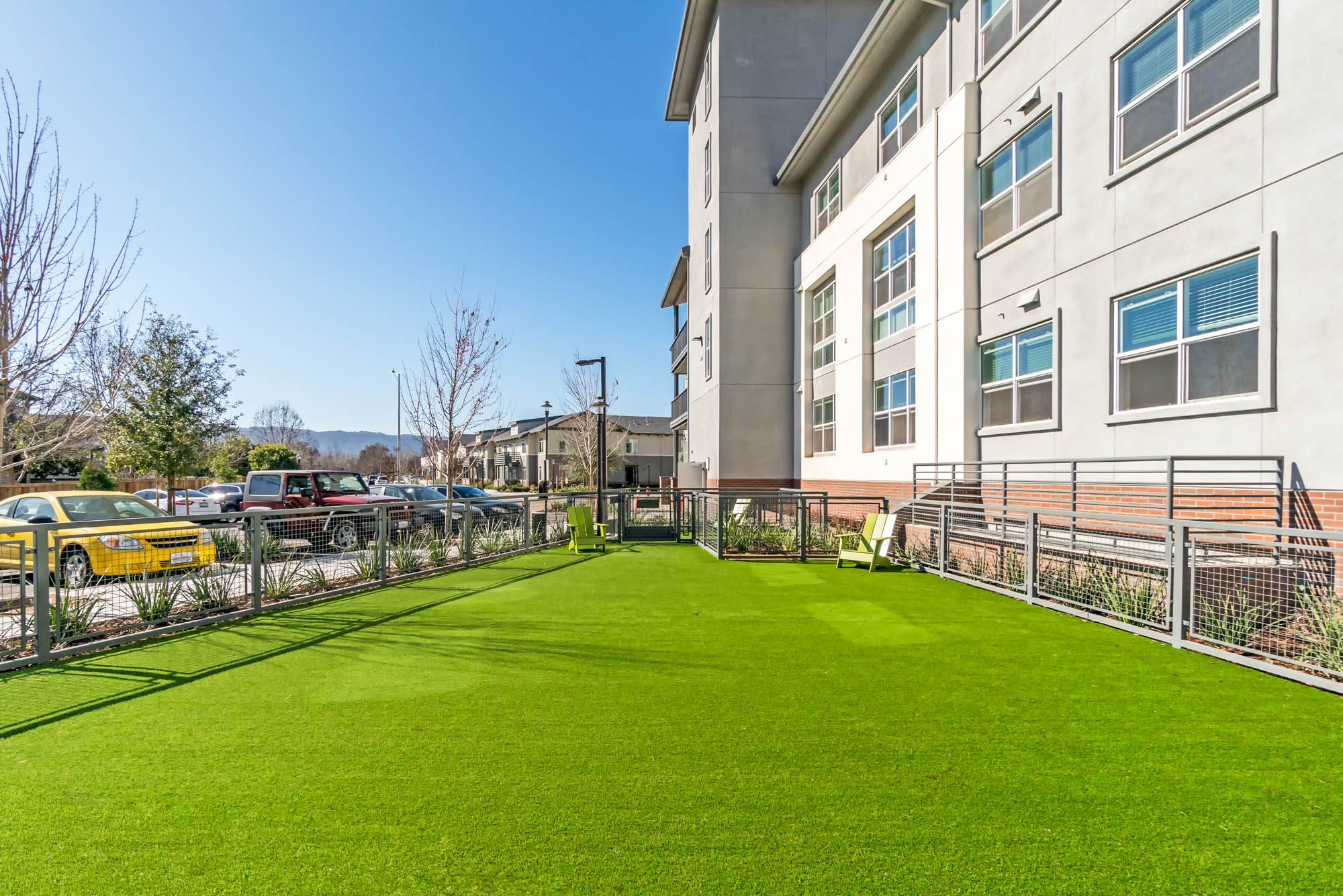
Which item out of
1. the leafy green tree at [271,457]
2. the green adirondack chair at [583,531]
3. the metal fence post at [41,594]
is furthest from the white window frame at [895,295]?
the leafy green tree at [271,457]

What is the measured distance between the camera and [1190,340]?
28.2ft

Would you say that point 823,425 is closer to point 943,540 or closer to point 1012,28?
point 943,540

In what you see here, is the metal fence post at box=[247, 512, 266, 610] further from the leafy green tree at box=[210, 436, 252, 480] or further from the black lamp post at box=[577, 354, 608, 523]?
the leafy green tree at box=[210, 436, 252, 480]

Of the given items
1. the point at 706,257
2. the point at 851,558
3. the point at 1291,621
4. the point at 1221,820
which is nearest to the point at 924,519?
the point at 851,558

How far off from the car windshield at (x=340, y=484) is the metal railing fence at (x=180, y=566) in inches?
244

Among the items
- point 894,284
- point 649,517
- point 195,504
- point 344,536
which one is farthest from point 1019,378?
point 195,504

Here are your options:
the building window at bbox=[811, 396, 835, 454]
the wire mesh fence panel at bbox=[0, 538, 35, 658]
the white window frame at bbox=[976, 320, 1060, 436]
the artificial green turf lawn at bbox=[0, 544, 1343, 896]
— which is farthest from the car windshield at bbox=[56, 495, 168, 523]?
the building window at bbox=[811, 396, 835, 454]

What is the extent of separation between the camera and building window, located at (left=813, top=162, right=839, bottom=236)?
19.6 meters

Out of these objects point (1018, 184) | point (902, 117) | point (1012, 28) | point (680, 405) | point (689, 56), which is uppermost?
point (689, 56)

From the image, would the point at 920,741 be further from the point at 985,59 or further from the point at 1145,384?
the point at 985,59

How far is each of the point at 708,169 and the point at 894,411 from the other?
1244 cm

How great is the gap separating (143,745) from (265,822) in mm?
1580

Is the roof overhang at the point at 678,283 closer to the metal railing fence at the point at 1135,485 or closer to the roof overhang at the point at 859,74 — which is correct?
the roof overhang at the point at 859,74

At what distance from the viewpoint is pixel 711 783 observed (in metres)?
3.71
